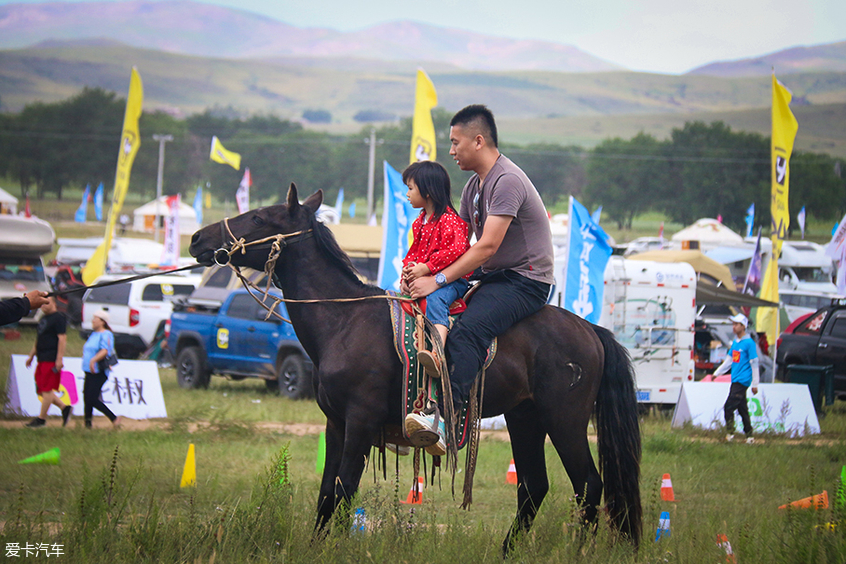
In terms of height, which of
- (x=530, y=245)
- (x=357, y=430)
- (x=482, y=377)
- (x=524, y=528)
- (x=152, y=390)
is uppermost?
(x=530, y=245)

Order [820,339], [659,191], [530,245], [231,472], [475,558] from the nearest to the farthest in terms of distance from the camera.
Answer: [475,558] → [530,245] → [231,472] → [820,339] → [659,191]

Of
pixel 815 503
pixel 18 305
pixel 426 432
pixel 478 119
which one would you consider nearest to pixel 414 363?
pixel 426 432

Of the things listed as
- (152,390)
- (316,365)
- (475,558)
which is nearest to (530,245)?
(316,365)

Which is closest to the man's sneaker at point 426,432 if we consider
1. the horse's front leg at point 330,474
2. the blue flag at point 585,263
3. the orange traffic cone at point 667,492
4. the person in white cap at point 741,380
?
the horse's front leg at point 330,474

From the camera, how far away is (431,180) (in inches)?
205

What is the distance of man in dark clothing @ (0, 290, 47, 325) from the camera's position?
526 centimetres

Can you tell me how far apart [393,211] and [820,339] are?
31.2 feet

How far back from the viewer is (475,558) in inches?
184

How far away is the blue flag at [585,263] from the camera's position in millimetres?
12914

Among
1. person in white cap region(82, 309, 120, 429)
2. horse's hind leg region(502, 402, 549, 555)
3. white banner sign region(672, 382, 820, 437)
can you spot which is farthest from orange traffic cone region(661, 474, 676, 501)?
person in white cap region(82, 309, 120, 429)

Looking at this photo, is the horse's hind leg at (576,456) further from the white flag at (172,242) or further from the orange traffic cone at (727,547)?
the white flag at (172,242)

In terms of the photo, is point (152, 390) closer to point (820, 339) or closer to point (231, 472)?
point (231, 472)

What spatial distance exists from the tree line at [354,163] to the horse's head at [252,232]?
61165 millimetres

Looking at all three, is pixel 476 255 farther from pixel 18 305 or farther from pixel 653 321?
pixel 653 321
